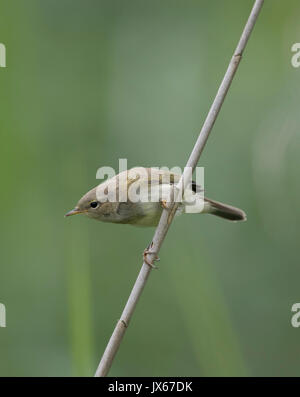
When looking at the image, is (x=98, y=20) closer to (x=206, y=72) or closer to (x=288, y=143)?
(x=206, y=72)

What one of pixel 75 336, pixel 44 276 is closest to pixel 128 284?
pixel 44 276

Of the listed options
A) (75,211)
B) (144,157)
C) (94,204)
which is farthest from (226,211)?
(75,211)

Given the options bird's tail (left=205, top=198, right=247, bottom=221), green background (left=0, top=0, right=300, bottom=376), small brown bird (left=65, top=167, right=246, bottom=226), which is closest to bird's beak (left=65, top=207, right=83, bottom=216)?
small brown bird (left=65, top=167, right=246, bottom=226)

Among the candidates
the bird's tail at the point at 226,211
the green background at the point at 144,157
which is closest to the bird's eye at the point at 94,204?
the green background at the point at 144,157

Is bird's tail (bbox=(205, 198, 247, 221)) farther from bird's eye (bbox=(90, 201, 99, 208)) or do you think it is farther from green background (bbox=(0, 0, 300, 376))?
bird's eye (bbox=(90, 201, 99, 208))

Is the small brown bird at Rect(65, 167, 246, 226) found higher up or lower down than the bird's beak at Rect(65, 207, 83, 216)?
higher up

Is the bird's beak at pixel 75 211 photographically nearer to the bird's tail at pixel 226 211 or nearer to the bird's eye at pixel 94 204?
the bird's eye at pixel 94 204
